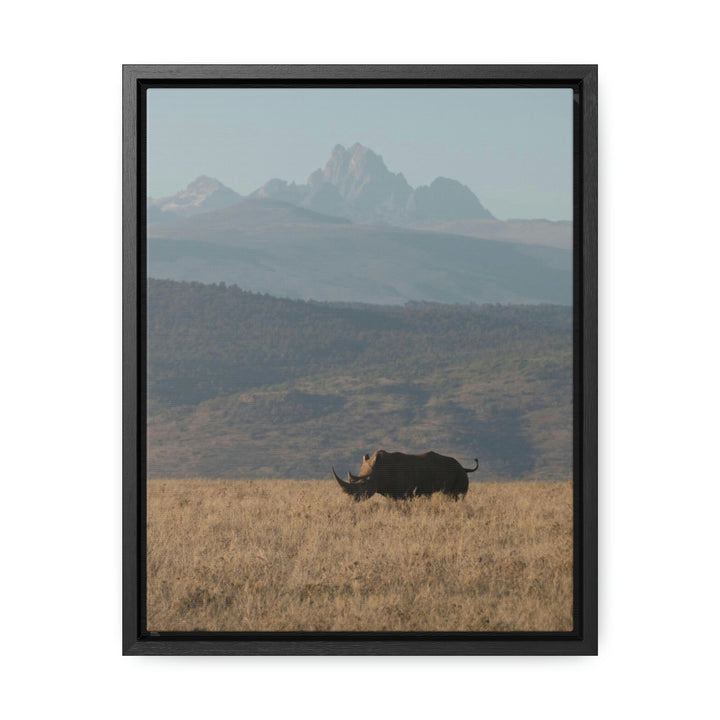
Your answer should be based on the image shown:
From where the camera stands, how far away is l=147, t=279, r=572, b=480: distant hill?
3.55 meters

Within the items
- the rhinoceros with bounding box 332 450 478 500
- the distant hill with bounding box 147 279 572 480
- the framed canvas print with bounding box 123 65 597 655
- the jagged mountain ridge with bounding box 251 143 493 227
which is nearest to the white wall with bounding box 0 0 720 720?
the framed canvas print with bounding box 123 65 597 655

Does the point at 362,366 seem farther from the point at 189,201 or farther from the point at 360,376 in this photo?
the point at 189,201

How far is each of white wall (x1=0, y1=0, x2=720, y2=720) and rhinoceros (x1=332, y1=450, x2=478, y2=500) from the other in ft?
2.05

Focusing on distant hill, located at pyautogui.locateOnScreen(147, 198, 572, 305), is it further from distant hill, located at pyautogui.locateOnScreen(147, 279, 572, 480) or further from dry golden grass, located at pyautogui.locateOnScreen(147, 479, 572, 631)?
dry golden grass, located at pyautogui.locateOnScreen(147, 479, 572, 631)

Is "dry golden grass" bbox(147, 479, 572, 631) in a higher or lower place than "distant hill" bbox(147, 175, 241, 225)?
lower

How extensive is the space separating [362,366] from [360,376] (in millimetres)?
43

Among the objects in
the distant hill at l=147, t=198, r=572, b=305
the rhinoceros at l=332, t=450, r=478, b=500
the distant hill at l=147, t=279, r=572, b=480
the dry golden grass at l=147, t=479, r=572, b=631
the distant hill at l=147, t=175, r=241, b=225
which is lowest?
the dry golden grass at l=147, t=479, r=572, b=631

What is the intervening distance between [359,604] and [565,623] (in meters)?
0.86

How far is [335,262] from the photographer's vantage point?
11.8ft

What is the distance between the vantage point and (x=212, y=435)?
356cm
